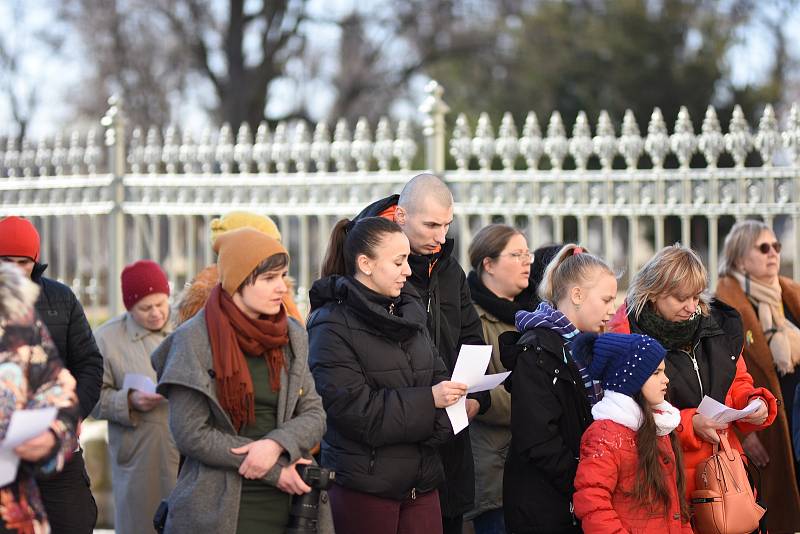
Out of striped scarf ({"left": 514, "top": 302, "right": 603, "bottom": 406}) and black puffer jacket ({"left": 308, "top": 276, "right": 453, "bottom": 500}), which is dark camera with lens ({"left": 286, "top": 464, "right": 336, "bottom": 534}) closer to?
black puffer jacket ({"left": 308, "top": 276, "right": 453, "bottom": 500})

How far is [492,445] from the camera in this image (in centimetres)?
524

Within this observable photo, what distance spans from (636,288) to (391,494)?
1.35 metres

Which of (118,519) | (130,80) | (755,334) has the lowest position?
(118,519)

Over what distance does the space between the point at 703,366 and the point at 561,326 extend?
744 millimetres

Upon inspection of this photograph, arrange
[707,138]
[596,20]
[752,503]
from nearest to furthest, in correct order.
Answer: [752,503]
[707,138]
[596,20]

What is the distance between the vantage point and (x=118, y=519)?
571 cm

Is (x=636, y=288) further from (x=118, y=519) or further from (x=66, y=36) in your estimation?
(x=66, y=36)

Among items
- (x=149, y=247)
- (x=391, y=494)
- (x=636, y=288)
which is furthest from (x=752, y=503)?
(x=149, y=247)

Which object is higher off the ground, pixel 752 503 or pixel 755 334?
pixel 755 334

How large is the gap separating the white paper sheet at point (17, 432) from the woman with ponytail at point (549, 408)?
1.76 meters

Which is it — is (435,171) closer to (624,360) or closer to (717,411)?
(717,411)

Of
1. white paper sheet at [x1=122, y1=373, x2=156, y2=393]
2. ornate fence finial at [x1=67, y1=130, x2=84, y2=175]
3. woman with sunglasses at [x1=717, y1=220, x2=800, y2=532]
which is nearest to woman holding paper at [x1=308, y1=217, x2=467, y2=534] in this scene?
white paper sheet at [x1=122, y1=373, x2=156, y2=393]

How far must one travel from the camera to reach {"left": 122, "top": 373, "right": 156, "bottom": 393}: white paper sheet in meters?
5.52

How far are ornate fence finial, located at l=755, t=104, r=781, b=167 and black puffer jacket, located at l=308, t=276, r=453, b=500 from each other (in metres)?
3.50
